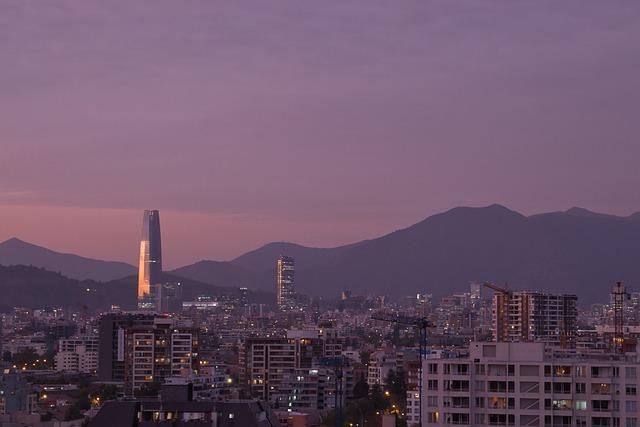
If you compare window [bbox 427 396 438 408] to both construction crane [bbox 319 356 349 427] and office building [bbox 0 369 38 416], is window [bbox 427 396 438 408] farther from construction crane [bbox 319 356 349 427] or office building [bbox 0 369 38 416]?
office building [bbox 0 369 38 416]

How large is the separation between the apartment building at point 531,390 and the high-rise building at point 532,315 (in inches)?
2504

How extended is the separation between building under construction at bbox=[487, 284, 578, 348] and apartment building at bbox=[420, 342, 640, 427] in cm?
6364

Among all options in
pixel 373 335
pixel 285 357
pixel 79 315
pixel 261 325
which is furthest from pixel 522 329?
pixel 79 315

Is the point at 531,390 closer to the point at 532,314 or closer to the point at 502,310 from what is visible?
the point at 532,314

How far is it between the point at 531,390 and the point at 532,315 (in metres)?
68.3

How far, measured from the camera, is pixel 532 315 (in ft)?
314

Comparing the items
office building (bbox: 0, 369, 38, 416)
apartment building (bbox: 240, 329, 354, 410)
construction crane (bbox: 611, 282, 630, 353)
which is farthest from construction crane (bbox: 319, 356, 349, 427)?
office building (bbox: 0, 369, 38, 416)

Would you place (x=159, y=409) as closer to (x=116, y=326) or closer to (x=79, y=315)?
(x=116, y=326)

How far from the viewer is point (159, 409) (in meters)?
28.7

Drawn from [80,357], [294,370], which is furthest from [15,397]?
[80,357]

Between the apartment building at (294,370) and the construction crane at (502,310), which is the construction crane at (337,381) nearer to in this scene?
the apartment building at (294,370)

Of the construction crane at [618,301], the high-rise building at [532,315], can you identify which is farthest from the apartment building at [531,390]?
the high-rise building at [532,315]

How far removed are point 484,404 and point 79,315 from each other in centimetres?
15654

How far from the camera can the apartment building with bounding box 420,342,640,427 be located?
27.9m
